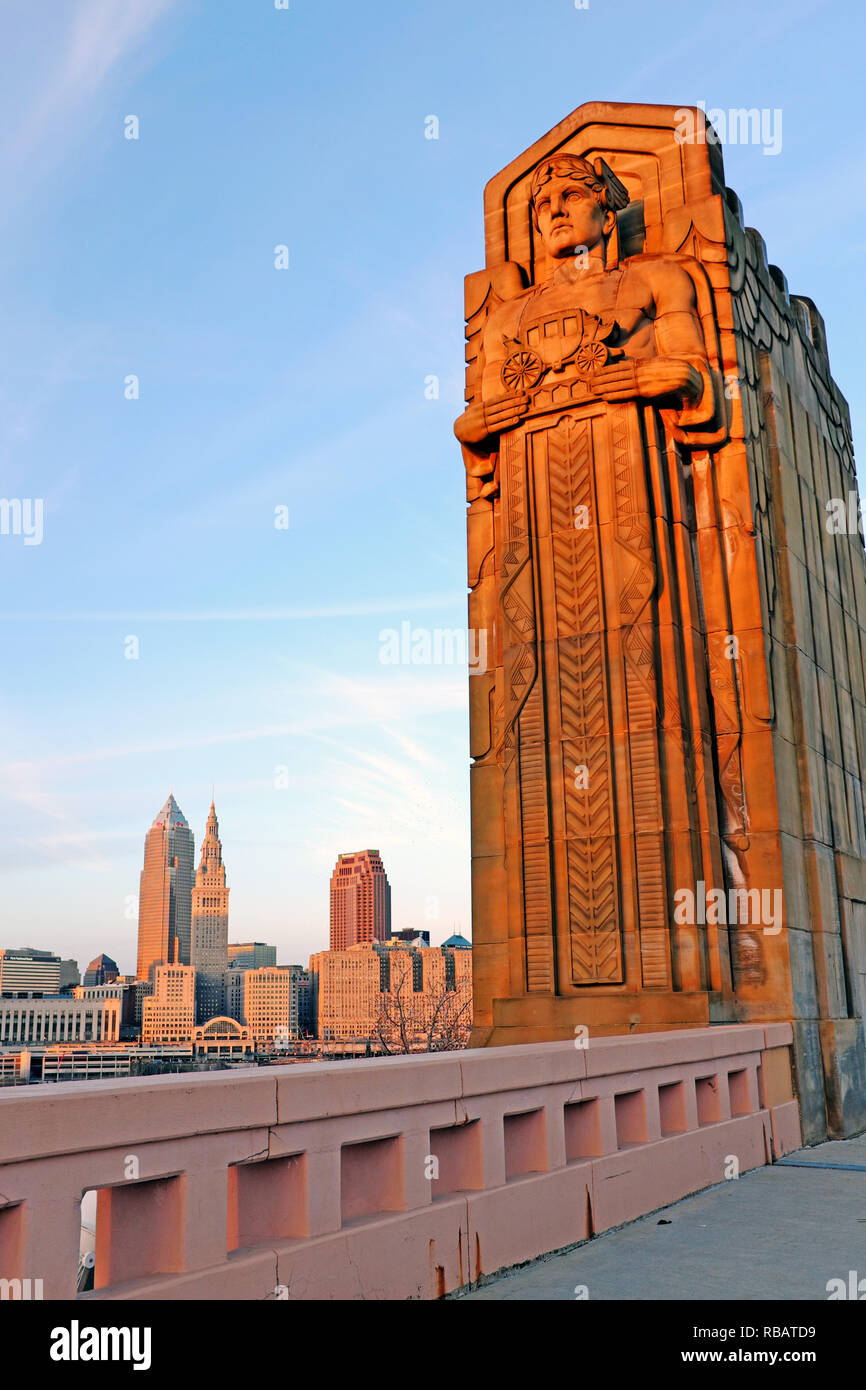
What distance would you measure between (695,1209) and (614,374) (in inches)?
465

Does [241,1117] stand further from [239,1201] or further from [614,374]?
[614,374]

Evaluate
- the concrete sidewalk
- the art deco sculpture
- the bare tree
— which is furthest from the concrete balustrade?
the bare tree

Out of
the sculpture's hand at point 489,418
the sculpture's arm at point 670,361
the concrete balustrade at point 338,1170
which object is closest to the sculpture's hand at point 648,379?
the sculpture's arm at point 670,361

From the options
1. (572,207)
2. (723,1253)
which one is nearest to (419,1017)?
(572,207)

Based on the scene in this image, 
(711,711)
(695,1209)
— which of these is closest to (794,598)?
(711,711)

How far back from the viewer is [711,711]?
17484mm

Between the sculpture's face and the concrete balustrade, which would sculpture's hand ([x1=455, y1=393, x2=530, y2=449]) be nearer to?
Answer: the sculpture's face

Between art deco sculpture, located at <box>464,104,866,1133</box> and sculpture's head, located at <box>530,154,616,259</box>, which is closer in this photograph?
art deco sculpture, located at <box>464,104,866,1133</box>

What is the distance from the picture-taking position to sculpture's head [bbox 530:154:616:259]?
61.5 ft

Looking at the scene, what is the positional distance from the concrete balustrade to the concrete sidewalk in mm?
270

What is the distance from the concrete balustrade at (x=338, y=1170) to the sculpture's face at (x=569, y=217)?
511 inches

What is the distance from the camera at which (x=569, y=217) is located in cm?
1884

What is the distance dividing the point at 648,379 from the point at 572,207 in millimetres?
3555

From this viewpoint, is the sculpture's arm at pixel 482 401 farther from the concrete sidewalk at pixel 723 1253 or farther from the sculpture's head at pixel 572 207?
the concrete sidewalk at pixel 723 1253
